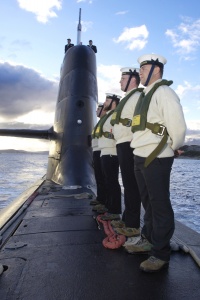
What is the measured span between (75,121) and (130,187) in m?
6.83

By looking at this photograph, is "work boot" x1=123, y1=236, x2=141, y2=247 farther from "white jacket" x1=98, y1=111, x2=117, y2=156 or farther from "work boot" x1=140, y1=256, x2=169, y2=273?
"white jacket" x1=98, y1=111, x2=117, y2=156

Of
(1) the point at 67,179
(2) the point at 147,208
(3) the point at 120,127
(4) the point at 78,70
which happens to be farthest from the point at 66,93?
(2) the point at 147,208

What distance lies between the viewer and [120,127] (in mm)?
4773

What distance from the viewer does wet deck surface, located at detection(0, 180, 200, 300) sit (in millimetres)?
2965

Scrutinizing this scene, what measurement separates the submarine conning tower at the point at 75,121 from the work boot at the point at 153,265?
6633 mm

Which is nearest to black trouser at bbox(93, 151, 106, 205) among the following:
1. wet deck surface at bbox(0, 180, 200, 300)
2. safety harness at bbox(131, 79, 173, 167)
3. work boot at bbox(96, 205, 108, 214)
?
work boot at bbox(96, 205, 108, 214)

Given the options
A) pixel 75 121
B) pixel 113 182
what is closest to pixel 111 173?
pixel 113 182

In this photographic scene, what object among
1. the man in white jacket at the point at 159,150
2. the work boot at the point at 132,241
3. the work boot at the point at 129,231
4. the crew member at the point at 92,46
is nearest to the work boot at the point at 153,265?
the man in white jacket at the point at 159,150

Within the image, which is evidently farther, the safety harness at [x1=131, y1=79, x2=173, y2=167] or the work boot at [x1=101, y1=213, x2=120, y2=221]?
the work boot at [x1=101, y1=213, x2=120, y2=221]

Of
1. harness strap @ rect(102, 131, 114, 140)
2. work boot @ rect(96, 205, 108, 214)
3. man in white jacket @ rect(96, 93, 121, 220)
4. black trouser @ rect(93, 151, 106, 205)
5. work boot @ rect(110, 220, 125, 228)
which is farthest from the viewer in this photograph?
black trouser @ rect(93, 151, 106, 205)

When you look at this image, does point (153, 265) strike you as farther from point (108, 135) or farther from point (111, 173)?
point (108, 135)

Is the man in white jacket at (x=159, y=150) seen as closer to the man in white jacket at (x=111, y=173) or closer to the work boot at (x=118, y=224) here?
the work boot at (x=118, y=224)

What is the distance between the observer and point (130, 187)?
4.73 metres

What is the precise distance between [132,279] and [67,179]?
23.4 ft
